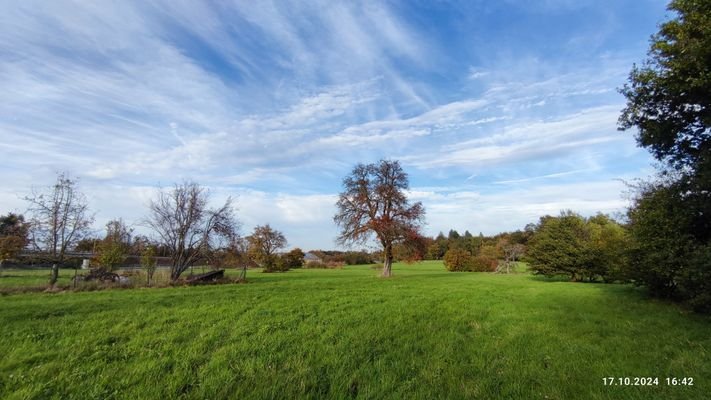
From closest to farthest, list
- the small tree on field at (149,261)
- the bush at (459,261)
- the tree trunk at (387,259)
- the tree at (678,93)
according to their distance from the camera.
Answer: the tree at (678,93), the small tree on field at (149,261), the tree trunk at (387,259), the bush at (459,261)

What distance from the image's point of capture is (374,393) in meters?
4.82

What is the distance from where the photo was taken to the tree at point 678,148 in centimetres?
995

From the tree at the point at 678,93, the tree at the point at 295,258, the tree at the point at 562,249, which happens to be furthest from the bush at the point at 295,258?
the tree at the point at 678,93

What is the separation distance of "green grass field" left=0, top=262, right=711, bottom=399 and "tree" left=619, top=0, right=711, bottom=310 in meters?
2.19

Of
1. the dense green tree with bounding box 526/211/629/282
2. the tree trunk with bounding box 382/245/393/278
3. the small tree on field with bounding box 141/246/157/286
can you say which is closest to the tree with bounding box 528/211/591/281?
the dense green tree with bounding box 526/211/629/282

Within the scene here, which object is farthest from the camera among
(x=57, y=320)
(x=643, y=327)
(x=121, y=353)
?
(x=643, y=327)

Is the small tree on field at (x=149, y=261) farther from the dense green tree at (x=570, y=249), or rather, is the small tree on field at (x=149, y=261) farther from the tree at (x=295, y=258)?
the tree at (x=295, y=258)

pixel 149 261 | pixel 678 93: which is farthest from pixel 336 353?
pixel 149 261

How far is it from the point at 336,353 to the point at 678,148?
14310mm

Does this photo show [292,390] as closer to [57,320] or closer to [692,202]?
[57,320]

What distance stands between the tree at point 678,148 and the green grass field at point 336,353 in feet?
7.17

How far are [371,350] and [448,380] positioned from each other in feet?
5.85

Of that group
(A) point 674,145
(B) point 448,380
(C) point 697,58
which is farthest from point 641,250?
(B) point 448,380

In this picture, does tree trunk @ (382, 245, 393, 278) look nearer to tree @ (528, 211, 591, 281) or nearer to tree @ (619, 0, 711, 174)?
tree @ (528, 211, 591, 281)
